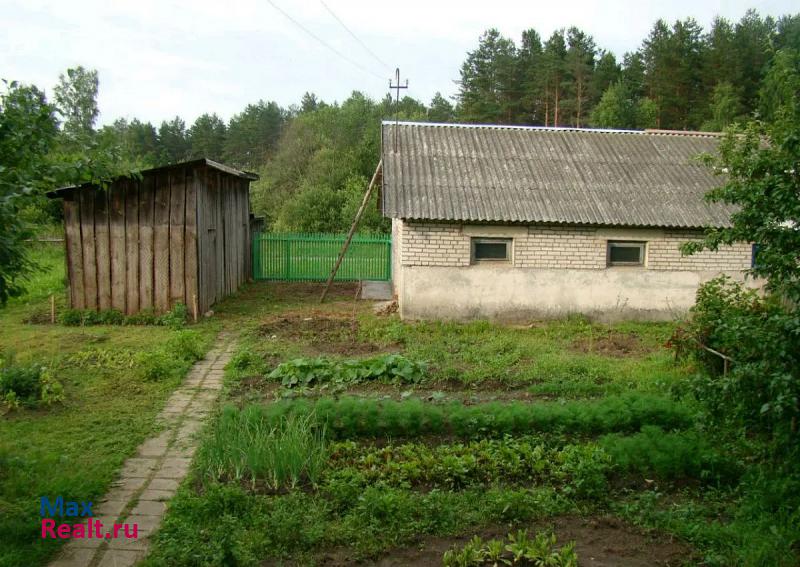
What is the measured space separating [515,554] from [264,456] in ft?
7.57

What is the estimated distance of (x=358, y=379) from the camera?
8672 mm

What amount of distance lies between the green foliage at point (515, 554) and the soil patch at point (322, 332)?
6.22m

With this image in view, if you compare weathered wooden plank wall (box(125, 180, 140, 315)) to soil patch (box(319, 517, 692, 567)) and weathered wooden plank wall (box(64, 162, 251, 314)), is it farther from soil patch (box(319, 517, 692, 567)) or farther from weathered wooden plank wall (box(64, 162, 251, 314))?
soil patch (box(319, 517, 692, 567))

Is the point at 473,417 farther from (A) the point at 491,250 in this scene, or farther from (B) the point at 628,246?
(B) the point at 628,246

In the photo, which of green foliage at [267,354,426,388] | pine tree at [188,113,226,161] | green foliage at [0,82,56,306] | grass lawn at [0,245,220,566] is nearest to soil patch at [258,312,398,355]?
grass lawn at [0,245,220,566]

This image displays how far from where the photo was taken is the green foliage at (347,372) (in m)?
8.61

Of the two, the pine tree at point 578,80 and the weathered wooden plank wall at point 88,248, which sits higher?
the pine tree at point 578,80

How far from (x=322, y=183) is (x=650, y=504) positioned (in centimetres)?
3682

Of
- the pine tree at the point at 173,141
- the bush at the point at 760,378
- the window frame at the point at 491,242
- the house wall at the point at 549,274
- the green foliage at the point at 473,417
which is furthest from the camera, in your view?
the pine tree at the point at 173,141

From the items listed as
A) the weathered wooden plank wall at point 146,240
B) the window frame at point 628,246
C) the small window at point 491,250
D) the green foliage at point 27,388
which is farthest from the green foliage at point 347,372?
the window frame at point 628,246

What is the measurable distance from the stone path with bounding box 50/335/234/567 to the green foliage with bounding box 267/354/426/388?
0.99 meters

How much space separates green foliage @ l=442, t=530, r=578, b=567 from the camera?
4309 millimetres

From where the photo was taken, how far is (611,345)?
11047mm

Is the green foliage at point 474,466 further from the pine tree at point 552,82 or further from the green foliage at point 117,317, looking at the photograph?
the pine tree at point 552,82
